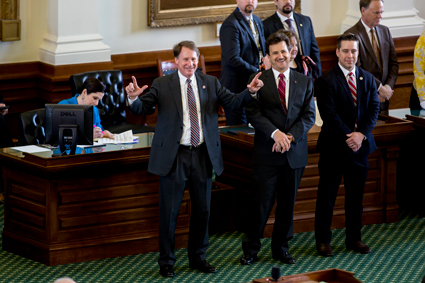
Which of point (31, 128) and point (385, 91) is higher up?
point (385, 91)

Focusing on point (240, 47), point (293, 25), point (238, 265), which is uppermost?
point (293, 25)

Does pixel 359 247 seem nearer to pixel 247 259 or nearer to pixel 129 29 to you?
pixel 247 259

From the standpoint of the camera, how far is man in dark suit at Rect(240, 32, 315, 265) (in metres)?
5.23

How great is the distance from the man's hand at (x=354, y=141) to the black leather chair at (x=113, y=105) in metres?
2.50

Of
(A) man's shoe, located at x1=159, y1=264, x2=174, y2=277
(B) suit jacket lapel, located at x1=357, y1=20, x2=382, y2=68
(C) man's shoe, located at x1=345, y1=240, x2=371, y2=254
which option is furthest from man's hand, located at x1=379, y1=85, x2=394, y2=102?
(A) man's shoe, located at x1=159, y1=264, x2=174, y2=277

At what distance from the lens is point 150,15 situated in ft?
27.0

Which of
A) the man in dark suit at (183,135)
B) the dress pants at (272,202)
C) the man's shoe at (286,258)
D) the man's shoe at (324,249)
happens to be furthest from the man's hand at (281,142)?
the man's shoe at (324,249)

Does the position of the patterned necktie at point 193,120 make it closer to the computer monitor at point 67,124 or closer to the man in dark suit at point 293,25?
the computer monitor at point 67,124

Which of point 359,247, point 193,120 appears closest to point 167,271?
point 193,120

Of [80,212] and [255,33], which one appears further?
[255,33]

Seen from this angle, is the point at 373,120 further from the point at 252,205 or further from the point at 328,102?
the point at 252,205

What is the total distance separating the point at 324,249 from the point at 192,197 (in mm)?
1134

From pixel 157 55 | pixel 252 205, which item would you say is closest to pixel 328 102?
pixel 252 205

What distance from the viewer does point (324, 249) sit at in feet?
18.5
